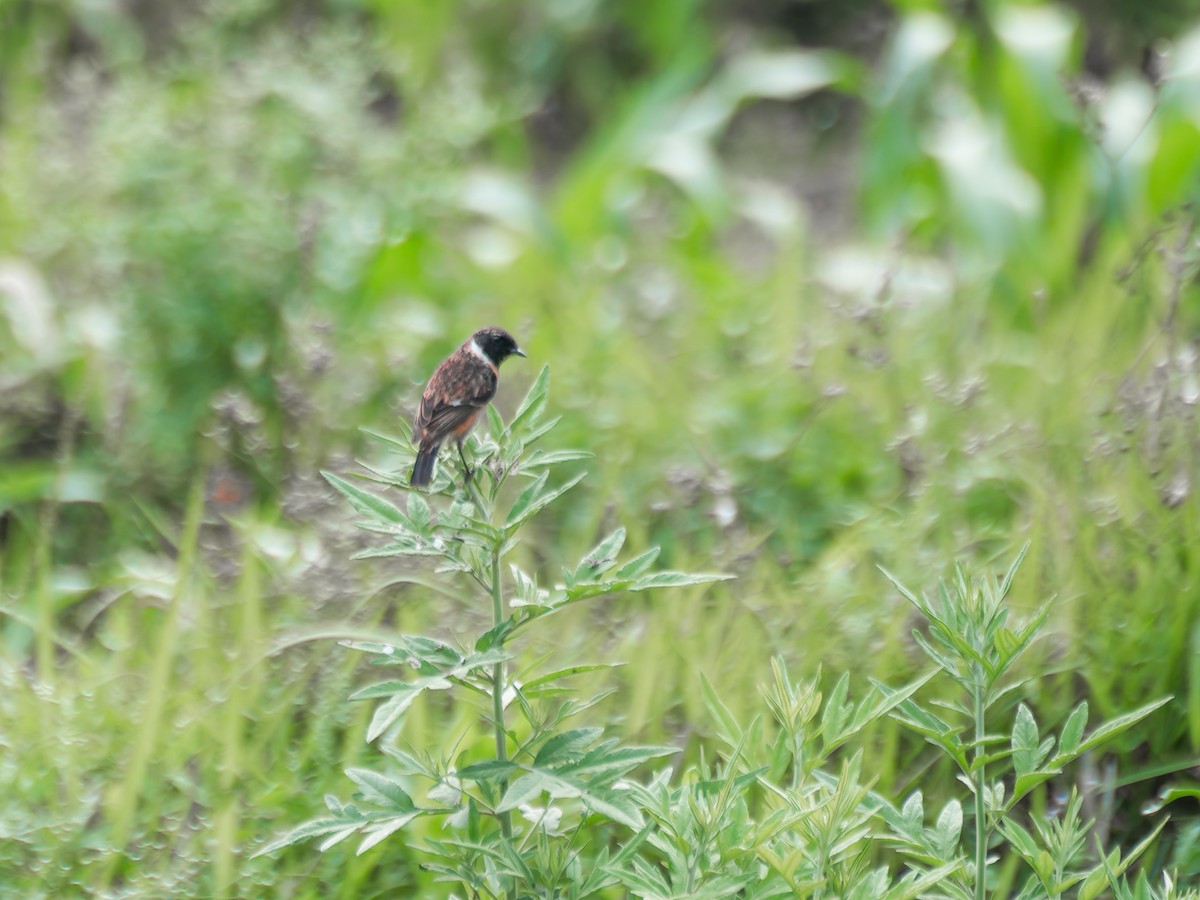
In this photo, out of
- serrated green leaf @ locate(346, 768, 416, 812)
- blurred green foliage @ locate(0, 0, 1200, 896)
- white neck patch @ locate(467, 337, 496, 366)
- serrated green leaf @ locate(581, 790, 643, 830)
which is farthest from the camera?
blurred green foliage @ locate(0, 0, 1200, 896)

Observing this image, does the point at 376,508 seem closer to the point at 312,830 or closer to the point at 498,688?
the point at 498,688

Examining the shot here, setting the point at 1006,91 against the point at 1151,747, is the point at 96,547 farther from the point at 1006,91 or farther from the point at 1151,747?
the point at 1006,91

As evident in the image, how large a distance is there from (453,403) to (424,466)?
118 millimetres

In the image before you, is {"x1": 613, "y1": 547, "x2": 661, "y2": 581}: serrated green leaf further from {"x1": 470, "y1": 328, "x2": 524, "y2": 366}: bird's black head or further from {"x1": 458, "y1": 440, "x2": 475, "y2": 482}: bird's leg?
{"x1": 470, "y1": 328, "x2": 524, "y2": 366}: bird's black head

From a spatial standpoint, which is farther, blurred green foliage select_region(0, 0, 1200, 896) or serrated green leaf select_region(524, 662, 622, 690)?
blurred green foliage select_region(0, 0, 1200, 896)

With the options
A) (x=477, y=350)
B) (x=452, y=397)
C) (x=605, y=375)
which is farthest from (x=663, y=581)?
(x=605, y=375)

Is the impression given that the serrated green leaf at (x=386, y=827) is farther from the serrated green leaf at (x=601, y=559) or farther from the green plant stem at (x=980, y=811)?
the green plant stem at (x=980, y=811)

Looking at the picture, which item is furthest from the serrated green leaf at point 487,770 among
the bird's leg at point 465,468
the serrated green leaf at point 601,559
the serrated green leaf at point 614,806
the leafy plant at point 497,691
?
the bird's leg at point 465,468

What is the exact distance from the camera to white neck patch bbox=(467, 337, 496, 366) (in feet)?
6.73

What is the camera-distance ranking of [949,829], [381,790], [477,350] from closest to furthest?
[381,790] < [949,829] < [477,350]

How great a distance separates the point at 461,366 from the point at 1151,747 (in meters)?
1.42

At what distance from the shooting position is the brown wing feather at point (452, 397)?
190 centimetres

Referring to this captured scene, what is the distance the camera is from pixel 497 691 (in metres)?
1.81

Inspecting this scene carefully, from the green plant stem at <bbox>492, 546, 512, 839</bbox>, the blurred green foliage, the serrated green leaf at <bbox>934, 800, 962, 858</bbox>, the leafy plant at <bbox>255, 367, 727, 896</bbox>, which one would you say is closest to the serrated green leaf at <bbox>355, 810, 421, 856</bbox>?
the leafy plant at <bbox>255, 367, 727, 896</bbox>
